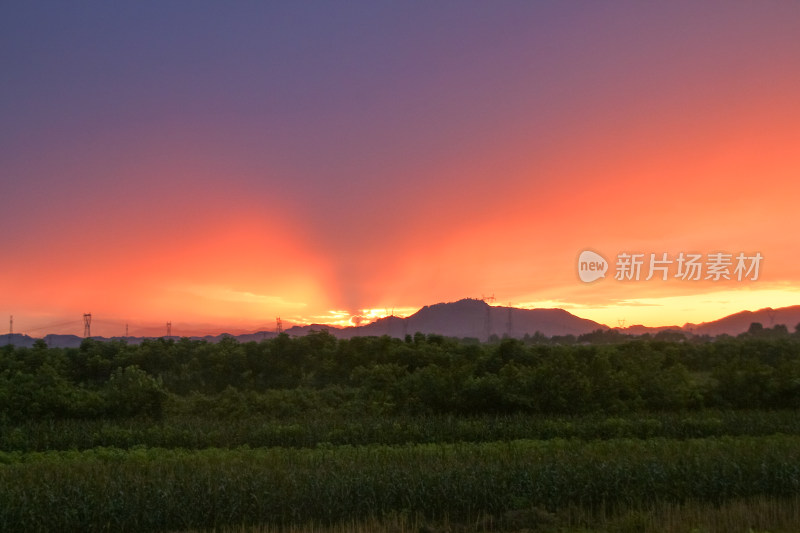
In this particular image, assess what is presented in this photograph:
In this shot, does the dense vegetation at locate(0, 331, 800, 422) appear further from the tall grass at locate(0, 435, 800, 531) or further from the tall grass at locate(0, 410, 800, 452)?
the tall grass at locate(0, 435, 800, 531)

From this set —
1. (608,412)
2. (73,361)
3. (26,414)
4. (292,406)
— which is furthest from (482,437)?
(73,361)

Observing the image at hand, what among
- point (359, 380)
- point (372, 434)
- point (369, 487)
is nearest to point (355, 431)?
point (372, 434)

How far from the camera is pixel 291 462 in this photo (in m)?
16.3

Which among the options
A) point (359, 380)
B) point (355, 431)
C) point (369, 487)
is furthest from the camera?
point (359, 380)

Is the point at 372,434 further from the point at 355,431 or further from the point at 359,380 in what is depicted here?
the point at 359,380

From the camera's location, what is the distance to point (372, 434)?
22703 mm

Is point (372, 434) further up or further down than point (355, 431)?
further down

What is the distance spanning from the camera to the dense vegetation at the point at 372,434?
12.7 metres

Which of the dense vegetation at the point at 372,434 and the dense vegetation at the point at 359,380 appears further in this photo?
the dense vegetation at the point at 359,380

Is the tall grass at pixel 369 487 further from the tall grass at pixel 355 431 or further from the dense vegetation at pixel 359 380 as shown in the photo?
the dense vegetation at pixel 359 380

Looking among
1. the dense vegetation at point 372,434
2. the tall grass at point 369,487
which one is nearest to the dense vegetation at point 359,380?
the dense vegetation at point 372,434

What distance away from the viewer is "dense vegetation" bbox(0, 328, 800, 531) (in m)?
12.7

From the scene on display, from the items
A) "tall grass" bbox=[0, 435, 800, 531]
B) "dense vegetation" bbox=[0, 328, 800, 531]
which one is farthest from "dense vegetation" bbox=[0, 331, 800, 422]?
"tall grass" bbox=[0, 435, 800, 531]

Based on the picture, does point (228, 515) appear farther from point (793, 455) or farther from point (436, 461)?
point (793, 455)
